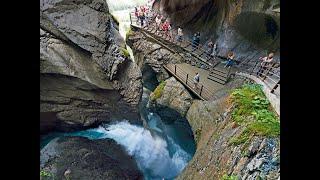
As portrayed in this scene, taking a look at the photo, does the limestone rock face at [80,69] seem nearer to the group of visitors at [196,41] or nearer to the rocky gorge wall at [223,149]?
the rocky gorge wall at [223,149]

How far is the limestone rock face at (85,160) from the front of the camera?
46.9 feet

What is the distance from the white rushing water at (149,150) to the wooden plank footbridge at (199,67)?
3.35 metres

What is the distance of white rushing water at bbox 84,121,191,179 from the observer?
17234 millimetres

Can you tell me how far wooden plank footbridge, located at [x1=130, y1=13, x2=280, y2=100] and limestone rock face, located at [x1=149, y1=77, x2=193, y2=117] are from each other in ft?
1.14

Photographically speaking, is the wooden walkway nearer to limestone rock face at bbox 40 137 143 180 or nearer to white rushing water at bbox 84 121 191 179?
white rushing water at bbox 84 121 191 179

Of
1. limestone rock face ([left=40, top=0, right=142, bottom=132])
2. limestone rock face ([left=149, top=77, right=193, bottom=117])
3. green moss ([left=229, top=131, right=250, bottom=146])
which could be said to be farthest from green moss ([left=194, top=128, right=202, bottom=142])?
limestone rock face ([left=40, top=0, right=142, bottom=132])

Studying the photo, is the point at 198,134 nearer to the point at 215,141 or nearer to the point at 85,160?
the point at 215,141

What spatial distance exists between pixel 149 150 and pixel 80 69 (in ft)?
17.3

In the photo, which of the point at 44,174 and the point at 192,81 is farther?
the point at 192,81

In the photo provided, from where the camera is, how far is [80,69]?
1795 centimetres

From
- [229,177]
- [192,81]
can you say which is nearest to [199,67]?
[192,81]
